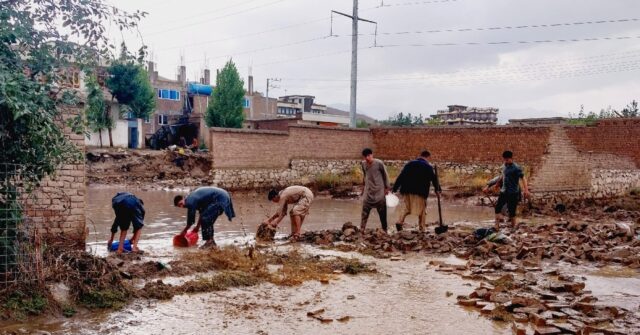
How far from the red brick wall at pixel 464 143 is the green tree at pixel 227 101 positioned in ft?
61.4

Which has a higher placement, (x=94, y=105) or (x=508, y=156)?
(x=94, y=105)

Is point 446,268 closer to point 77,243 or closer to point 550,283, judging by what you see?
point 550,283

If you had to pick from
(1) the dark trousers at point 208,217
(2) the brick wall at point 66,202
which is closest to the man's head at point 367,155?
(1) the dark trousers at point 208,217

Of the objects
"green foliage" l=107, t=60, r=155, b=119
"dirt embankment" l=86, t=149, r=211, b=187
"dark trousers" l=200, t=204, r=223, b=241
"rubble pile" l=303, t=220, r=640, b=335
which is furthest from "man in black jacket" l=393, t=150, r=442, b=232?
"green foliage" l=107, t=60, r=155, b=119

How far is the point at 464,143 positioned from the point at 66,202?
1902 cm

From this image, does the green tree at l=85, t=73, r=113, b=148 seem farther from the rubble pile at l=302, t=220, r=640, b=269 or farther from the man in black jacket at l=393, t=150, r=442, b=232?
the man in black jacket at l=393, t=150, r=442, b=232

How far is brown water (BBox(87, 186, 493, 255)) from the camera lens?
463 inches

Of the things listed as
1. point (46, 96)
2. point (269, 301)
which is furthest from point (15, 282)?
point (269, 301)

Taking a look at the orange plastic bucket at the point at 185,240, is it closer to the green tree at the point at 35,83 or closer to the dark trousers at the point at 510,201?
the green tree at the point at 35,83

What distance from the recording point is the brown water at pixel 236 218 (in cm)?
1176

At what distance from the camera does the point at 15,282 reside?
599cm

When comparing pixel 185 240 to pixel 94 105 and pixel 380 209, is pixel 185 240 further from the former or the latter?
pixel 94 105

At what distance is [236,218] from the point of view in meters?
15.5

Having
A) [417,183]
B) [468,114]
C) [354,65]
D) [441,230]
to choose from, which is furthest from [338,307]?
[468,114]
